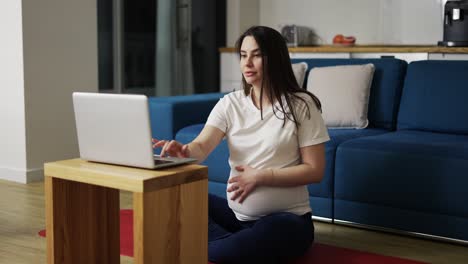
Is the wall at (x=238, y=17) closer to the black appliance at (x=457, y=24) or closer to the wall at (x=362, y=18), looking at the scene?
the wall at (x=362, y=18)

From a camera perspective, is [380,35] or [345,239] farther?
[380,35]

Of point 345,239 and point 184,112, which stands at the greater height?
point 184,112

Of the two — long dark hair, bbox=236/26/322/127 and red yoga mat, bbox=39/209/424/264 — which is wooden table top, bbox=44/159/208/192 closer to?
long dark hair, bbox=236/26/322/127

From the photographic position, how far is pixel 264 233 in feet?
8.71

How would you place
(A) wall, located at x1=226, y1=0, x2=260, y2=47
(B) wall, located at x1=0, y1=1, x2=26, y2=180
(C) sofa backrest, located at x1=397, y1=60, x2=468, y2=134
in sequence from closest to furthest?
(C) sofa backrest, located at x1=397, y1=60, x2=468, y2=134
(B) wall, located at x1=0, y1=1, x2=26, y2=180
(A) wall, located at x1=226, y1=0, x2=260, y2=47

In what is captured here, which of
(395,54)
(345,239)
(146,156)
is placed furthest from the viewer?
(395,54)

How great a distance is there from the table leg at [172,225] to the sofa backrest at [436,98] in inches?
75.1

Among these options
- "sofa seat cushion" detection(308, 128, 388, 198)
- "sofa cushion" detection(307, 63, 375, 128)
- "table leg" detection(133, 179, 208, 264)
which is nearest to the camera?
"table leg" detection(133, 179, 208, 264)

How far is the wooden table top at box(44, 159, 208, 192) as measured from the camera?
7.00 ft

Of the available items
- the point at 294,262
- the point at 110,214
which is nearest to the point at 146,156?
the point at 110,214

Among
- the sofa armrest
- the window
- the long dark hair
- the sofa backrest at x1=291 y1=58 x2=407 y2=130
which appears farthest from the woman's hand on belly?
the window

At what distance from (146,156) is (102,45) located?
13.5ft

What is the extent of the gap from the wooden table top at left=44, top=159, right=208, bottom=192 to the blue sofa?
1310mm

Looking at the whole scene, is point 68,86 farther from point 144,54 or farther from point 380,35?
point 380,35
